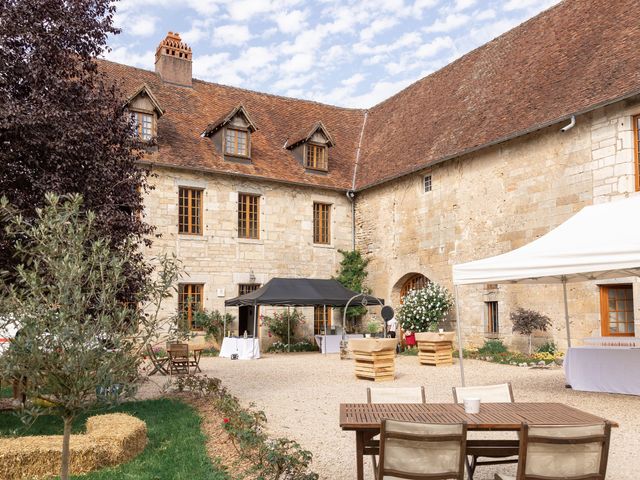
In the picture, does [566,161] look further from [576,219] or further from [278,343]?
A: [278,343]

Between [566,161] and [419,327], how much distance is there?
18.9 feet

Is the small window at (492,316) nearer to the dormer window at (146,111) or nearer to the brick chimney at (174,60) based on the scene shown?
the dormer window at (146,111)

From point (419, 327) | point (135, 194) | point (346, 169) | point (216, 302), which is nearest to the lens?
point (135, 194)

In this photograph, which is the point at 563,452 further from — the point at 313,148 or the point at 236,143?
the point at 313,148

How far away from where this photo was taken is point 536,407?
451cm

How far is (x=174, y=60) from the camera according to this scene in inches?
792

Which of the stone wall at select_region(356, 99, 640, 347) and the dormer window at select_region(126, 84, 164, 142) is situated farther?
the dormer window at select_region(126, 84, 164, 142)

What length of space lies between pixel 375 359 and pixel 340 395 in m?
1.64

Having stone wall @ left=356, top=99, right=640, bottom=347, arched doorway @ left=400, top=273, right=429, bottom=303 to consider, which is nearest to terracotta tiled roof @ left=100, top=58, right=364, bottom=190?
stone wall @ left=356, top=99, right=640, bottom=347

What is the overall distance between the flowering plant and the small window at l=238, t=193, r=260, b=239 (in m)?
5.06

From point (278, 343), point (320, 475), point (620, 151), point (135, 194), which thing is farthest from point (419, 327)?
point (320, 475)

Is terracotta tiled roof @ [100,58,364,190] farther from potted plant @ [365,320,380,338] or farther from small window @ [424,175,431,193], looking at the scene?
potted plant @ [365,320,380,338]

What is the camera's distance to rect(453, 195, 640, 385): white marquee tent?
732 centimetres

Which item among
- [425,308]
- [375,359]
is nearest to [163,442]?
[375,359]
